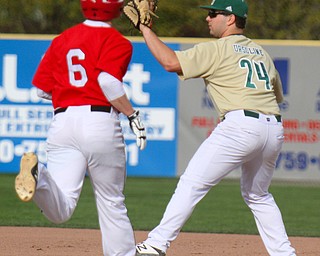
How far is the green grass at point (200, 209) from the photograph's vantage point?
33.3ft

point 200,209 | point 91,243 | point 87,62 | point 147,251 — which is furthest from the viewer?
point 200,209

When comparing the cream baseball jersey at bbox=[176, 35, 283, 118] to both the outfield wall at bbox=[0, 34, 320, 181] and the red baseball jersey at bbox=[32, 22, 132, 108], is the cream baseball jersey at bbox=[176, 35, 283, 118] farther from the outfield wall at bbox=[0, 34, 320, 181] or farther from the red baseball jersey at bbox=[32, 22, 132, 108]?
the outfield wall at bbox=[0, 34, 320, 181]

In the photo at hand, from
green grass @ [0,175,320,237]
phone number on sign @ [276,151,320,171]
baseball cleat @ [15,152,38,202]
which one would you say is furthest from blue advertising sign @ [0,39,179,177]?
baseball cleat @ [15,152,38,202]

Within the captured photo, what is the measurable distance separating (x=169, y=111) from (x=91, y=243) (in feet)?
19.2

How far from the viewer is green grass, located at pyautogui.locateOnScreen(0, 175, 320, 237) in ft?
33.3

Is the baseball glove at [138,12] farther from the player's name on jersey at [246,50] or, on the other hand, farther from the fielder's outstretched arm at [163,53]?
the player's name on jersey at [246,50]

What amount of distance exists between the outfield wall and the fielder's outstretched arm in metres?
7.45

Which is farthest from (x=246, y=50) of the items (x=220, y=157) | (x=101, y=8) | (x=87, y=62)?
(x=87, y=62)

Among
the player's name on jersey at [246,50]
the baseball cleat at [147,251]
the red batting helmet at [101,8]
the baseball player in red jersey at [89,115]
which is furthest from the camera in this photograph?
the player's name on jersey at [246,50]

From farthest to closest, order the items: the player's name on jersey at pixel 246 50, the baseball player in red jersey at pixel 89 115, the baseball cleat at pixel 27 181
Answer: the player's name on jersey at pixel 246 50 < the baseball player in red jersey at pixel 89 115 < the baseball cleat at pixel 27 181

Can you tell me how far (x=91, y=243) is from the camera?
28.5ft

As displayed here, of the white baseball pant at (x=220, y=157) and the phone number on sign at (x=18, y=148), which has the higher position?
the white baseball pant at (x=220, y=157)

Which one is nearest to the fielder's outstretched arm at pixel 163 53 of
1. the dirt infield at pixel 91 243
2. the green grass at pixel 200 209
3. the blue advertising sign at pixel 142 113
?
the dirt infield at pixel 91 243

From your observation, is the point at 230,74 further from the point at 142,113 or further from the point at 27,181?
the point at 142,113
